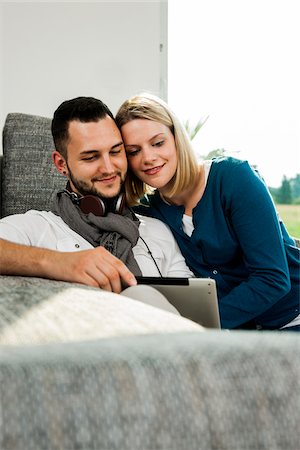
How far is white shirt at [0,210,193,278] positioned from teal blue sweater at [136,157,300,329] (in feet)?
0.11

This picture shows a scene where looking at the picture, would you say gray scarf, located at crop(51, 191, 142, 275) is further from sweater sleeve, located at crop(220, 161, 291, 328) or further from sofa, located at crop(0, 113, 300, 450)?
sofa, located at crop(0, 113, 300, 450)

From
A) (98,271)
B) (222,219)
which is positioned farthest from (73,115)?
(98,271)

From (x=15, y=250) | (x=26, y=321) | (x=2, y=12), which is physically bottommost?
(x=15, y=250)

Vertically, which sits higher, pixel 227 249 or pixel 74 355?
pixel 74 355

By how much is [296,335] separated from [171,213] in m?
1.40

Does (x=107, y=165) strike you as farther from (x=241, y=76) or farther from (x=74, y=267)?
(x=241, y=76)

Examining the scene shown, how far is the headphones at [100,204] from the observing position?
1750mm

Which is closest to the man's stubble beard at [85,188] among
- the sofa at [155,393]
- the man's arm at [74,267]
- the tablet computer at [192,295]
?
the man's arm at [74,267]

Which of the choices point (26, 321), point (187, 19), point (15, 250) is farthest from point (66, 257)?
point (187, 19)

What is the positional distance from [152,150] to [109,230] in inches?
9.9

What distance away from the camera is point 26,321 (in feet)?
1.84

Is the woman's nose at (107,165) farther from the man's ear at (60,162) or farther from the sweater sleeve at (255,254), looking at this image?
the sweater sleeve at (255,254)

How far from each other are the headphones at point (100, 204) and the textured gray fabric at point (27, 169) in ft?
1.08

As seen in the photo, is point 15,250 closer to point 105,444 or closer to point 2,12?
point 105,444
